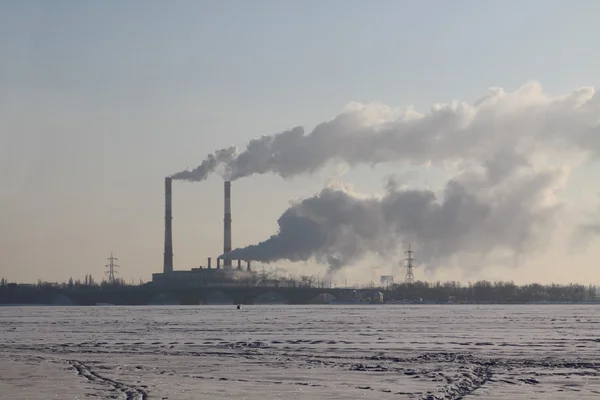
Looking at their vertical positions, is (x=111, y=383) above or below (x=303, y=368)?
below

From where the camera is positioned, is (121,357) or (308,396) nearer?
(308,396)

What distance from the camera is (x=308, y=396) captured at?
114 feet

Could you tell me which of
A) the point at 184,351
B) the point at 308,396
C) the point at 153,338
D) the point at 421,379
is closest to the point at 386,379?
the point at 421,379

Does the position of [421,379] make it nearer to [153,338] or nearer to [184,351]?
[184,351]

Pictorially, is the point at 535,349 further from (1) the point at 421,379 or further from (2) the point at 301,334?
(2) the point at 301,334

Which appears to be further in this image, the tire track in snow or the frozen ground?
the frozen ground

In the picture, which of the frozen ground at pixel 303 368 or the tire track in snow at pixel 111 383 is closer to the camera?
the tire track in snow at pixel 111 383

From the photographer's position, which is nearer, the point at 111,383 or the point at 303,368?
the point at 111,383

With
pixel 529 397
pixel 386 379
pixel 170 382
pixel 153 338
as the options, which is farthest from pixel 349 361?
pixel 153 338

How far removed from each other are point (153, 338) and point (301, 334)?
39.7 feet

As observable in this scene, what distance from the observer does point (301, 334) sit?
257 feet

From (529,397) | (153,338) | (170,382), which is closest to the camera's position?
(529,397)

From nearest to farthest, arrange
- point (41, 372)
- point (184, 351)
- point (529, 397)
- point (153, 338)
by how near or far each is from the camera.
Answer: point (529, 397) < point (41, 372) < point (184, 351) < point (153, 338)

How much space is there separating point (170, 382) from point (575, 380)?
15695 millimetres
